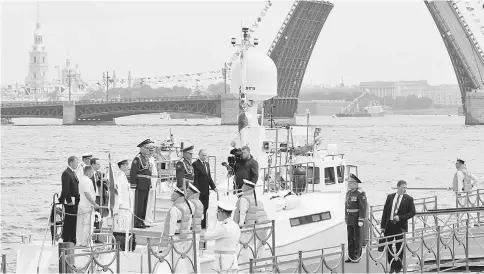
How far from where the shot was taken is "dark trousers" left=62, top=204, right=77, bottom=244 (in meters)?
14.7

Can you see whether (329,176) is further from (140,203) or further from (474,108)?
(474,108)

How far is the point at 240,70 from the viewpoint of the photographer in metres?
19.9

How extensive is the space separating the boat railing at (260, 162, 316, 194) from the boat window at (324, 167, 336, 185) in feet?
0.93

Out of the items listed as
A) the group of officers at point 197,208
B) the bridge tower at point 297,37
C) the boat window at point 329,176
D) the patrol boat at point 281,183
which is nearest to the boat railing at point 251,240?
the group of officers at point 197,208

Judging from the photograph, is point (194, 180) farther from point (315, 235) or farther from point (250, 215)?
point (315, 235)

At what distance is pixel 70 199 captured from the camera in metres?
14.8

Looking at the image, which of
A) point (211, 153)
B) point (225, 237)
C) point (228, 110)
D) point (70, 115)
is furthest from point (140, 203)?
point (70, 115)

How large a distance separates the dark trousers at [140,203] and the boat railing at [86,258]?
2000 mm

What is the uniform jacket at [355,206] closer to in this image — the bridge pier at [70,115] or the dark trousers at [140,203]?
the dark trousers at [140,203]

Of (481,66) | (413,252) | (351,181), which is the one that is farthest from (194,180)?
(481,66)

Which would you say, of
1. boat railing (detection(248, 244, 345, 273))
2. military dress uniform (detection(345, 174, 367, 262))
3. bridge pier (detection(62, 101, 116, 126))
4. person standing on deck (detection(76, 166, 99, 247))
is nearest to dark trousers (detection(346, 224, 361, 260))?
military dress uniform (detection(345, 174, 367, 262))

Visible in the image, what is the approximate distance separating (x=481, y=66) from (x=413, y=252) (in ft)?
295

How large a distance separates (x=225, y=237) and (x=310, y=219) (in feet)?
20.4

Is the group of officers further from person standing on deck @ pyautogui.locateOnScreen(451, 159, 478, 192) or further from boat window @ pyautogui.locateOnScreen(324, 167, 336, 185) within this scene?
person standing on deck @ pyautogui.locateOnScreen(451, 159, 478, 192)
